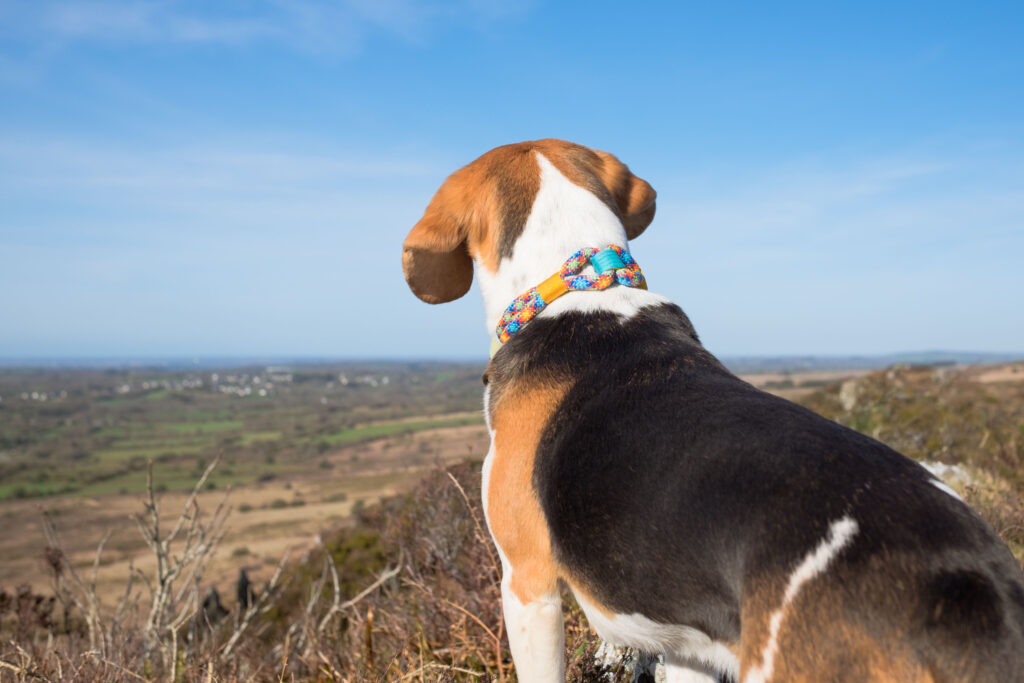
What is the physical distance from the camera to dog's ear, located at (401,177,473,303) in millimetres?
3516

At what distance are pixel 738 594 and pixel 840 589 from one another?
26 centimetres

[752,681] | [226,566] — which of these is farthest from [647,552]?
[226,566]

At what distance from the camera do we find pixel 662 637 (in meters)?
2.33

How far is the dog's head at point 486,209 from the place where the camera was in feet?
11.5

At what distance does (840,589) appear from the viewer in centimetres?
181

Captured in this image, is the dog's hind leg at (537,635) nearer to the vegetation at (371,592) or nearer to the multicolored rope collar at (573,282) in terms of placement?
the vegetation at (371,592)

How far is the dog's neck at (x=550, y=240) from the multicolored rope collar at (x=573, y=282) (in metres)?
0.04

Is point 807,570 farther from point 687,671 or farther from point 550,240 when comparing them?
point 550,240

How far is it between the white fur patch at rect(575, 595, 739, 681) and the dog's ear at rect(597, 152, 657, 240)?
2.10 meters

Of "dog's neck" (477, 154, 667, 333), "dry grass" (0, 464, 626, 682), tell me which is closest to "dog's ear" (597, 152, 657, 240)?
"dog's neck" (477, 154, 667, 333)

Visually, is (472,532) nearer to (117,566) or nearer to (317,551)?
(317,551)

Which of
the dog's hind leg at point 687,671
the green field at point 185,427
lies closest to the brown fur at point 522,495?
the dog's hind leg at point 687,671

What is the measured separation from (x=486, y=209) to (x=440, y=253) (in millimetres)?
318

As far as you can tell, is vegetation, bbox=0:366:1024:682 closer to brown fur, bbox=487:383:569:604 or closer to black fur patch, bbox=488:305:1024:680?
brown fur, bbox=487:383:569:604
